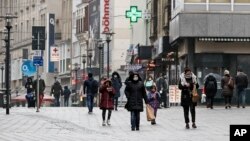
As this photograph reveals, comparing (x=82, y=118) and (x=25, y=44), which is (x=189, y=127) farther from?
(x=25, y=44)

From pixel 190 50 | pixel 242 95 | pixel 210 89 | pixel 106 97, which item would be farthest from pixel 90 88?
pixel 190 50

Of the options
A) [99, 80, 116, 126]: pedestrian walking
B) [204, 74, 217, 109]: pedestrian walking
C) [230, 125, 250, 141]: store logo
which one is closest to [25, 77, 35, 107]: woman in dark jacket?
[204, 74, 217, 109]: pedestrian walking


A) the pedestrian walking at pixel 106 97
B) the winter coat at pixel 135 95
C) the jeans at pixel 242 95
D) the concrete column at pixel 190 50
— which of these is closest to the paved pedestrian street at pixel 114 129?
the pedestrian walking at pixel 106 97

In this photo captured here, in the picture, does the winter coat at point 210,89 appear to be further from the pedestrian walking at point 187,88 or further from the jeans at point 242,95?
the pedestrian walking at point 187,88

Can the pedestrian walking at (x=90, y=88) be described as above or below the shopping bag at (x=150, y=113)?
above

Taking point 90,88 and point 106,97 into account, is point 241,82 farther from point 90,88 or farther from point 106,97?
point 106,97

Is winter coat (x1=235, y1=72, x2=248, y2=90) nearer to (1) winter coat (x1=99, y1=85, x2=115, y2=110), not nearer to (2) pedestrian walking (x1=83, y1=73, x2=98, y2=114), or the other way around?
(2) pedestrian walking (x1=83, y1=73, x2=98, y2=114)

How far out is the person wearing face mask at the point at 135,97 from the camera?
26734 mm

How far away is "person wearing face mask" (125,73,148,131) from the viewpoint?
Result: 26.7 meters

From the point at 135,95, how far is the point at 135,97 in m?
0.06

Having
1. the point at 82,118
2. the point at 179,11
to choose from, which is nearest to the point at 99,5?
the point at 179,11

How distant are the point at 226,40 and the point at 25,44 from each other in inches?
2774

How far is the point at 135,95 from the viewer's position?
88.4ft

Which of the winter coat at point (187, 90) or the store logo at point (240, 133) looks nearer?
the store logo at point (240, 133)
